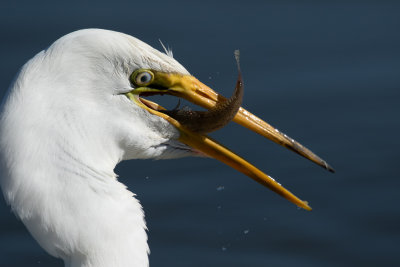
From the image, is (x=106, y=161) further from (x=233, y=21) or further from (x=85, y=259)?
(x=233, y=21)

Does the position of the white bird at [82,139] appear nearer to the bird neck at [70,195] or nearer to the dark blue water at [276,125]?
the bird neck at [70,195]

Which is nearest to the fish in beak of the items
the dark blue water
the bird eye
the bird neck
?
the bird eye

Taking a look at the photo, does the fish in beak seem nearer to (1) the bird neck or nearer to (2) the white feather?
(2) the white feather

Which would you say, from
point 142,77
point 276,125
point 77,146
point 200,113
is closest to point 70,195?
point 77,146

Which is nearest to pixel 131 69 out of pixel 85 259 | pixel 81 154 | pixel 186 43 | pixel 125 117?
pixel 125 117

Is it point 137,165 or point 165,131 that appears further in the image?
point 137,165
